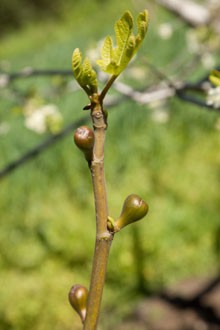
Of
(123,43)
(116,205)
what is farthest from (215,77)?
(116,205)

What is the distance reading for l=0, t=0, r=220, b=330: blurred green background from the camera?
127 inches

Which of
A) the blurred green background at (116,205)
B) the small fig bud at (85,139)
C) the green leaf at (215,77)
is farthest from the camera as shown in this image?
the blurred green background at (116,205)

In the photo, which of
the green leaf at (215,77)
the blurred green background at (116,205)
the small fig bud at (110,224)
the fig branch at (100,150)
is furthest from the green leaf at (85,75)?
the blurred green background at (116,205)

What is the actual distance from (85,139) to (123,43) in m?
0.09

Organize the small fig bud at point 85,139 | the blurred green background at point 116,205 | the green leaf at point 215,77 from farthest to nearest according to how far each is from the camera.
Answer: the blurred green background at point 116,205, the green leaf at point 215,77, the small fig bud at point 85,139

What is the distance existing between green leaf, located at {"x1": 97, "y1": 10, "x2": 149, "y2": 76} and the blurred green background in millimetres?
1695

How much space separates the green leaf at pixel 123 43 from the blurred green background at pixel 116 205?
66.7 inches

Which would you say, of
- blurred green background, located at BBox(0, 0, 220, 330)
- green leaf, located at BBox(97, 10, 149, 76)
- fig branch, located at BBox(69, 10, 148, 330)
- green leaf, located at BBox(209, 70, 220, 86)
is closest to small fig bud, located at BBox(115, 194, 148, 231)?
fig branch, located at BBox(69, 10, 148, 330)

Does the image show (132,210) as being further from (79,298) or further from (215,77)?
(215,77)

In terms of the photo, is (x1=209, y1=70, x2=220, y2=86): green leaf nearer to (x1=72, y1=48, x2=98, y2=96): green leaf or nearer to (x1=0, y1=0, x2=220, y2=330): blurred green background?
(x1=72, y1=48, x2=98, y2=96): green leaf

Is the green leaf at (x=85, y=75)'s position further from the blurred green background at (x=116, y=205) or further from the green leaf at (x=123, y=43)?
the blurred green background at (x=116, y=205)

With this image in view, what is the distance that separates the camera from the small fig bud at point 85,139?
0.43 m

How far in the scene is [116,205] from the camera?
3.99 m

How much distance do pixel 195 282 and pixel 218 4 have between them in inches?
66.8
